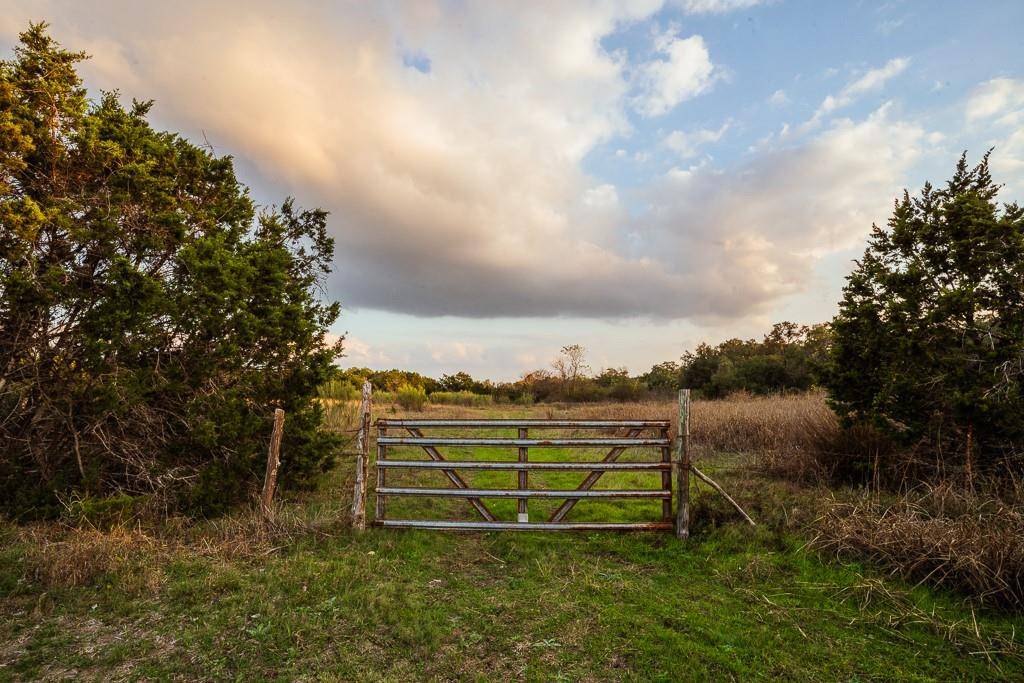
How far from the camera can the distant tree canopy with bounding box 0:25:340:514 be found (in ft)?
24.5

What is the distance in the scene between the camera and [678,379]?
40406 millimetres

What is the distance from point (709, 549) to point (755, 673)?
2754 millimetres

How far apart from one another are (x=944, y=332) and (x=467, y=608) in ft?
25.7

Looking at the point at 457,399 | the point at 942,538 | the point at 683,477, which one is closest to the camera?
the point at 942,538

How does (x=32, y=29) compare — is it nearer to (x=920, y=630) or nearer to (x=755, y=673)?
(x=755, y=673)

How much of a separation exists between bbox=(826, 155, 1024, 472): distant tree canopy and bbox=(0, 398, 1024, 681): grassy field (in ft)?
7.75

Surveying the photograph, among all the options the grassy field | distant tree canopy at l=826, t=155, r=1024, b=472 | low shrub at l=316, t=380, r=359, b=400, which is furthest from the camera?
low shrub at l=316, t=380, r=359, b=400

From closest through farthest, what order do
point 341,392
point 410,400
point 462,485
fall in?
point 462,485
point 341,392
point 410,400

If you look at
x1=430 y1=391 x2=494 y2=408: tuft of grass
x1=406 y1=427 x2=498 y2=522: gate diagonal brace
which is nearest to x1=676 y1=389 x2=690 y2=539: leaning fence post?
x1=406 y1=427 x2=498 y2=522: gate diagonal brace

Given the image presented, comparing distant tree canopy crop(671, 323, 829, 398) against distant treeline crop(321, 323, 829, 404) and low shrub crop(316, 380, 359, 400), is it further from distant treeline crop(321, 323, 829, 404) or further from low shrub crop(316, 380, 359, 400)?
low shrub crop(316, 380, 359, 400)

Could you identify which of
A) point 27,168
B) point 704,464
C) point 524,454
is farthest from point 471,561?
point 27,168

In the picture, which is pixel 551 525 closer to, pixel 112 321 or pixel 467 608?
pixel 467 608

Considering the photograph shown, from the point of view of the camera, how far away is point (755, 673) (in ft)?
13.3

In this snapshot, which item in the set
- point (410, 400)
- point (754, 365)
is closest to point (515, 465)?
point (410, 400)
